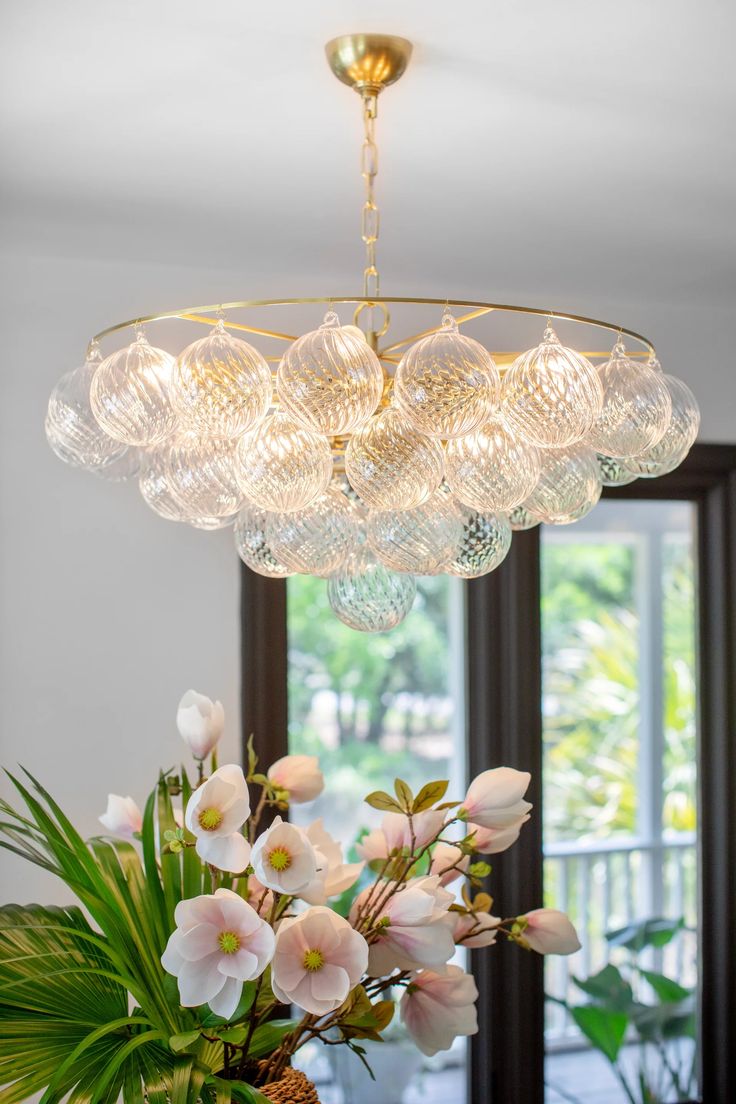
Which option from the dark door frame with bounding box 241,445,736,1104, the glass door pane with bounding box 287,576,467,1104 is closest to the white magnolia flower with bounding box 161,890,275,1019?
the dark door frame with bounding box 241,445,736,1104

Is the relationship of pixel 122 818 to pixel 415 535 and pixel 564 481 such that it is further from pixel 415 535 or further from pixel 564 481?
pixel 564 481

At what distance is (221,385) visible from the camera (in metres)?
1.19

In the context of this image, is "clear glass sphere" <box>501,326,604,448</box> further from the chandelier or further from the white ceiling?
the white ceiling

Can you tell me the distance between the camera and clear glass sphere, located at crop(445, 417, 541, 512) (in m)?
1.27

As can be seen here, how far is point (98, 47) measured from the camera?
1.44 meters

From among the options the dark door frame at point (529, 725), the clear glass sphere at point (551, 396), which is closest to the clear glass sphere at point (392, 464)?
the clear glass sphere at point (551, 396)

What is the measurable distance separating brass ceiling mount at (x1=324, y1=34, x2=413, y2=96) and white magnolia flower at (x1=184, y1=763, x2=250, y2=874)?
959 mm

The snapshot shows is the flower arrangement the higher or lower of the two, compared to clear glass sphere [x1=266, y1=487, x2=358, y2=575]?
lower

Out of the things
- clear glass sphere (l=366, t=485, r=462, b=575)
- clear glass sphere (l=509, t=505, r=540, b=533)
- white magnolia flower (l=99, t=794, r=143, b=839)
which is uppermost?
clear glass sphere (l=509, t=505, r=540, b=533)

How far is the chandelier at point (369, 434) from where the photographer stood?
3.83ft

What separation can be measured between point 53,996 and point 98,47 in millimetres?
1272

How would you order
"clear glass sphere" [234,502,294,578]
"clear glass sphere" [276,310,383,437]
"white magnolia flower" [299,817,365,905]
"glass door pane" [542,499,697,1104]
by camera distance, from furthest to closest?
"glass door pane" [542,499,697,1104]
"clear glass sphere" [234,502,294,578]
"white magnolia flower" [299,817,365,905]
"clear glass sphere" [276,310,383,437]

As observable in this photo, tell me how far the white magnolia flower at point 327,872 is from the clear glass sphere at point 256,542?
39 centimetres

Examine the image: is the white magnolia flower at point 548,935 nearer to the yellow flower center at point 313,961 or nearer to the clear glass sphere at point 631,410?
the yellow flower center at point 313,961
